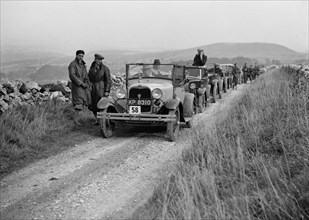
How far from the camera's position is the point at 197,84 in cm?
1270

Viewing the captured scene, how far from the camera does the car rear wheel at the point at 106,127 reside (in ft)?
26.6

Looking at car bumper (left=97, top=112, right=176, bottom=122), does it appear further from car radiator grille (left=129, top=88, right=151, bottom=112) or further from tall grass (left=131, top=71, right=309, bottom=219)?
tall grass (left=131, top=71, right=309, bottom=219)

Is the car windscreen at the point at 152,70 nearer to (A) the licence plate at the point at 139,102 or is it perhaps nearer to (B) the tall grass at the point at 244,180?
(A) the licence plate at the point at 139,102

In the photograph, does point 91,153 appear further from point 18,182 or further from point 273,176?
point 273,176

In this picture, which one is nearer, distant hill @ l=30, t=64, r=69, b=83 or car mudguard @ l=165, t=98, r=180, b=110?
car mudguard @ l=165, t=98, r=180, b=110

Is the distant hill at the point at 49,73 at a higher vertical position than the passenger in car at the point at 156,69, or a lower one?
higher


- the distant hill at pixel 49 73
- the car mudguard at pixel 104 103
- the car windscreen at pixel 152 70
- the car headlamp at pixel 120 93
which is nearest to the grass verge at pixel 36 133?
the car mudguard at pixel 104 103

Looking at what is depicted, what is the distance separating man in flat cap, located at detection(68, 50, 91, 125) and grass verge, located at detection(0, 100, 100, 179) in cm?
60

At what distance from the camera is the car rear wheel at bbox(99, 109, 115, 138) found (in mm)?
8117

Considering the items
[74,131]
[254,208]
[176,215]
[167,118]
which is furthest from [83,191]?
[74,131]

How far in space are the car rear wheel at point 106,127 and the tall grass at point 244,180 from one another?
8.75 feet

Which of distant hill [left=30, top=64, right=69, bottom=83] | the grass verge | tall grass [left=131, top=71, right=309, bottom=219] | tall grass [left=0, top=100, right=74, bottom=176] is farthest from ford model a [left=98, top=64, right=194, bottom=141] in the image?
distant hill [left=30, top=64, right=69, bottom=83]

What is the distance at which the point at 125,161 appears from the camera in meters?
6.23

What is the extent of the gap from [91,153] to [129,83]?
2685 mm
